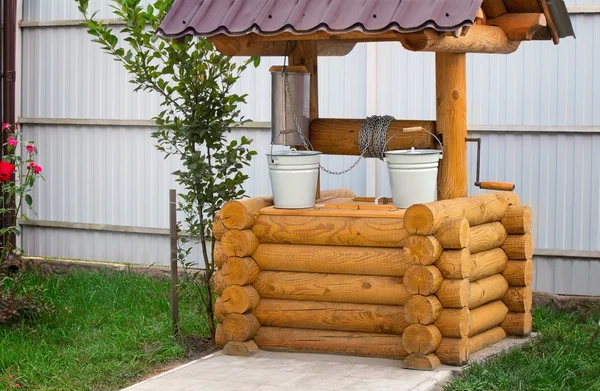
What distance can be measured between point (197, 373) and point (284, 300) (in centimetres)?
89

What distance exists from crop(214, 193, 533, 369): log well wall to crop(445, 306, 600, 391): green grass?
0.28 m

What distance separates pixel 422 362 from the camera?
6664 mm

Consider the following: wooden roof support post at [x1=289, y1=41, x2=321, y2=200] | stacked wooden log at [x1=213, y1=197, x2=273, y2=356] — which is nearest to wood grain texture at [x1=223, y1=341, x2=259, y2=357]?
stacked wooden log at [x1=213, y1=197, x2=273, y2=356]

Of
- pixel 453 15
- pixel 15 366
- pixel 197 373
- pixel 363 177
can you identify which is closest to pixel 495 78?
pixel 363 177

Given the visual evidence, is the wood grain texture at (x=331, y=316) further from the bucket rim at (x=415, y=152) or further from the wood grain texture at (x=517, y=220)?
the wood grain texture at (x=517, y=220)

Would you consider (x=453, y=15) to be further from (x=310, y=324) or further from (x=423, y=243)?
(x=310, y=324)

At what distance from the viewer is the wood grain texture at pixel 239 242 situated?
23.7 ft

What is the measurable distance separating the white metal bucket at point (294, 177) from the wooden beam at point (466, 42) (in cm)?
109

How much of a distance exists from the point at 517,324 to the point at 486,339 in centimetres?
48

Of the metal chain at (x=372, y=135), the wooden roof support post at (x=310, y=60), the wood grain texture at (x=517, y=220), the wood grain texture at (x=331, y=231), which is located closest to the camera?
the wood grain texture at (x=331, y=231)

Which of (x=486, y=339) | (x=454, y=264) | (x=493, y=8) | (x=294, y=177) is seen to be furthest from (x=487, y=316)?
(x=493, y=8)

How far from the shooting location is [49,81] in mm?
11180

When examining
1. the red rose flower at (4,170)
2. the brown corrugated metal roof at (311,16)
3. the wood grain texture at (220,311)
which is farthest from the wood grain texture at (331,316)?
the red rose flower at (4,170)

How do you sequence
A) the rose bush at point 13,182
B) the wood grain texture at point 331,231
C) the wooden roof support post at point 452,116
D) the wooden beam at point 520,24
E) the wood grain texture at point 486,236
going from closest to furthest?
the wood grain texture at point 331,231
the wood grain texture at point 486,236
the wooden roof support post at point 452,116
the wooden beam at point 520,24
the rose bush at point 13,182
